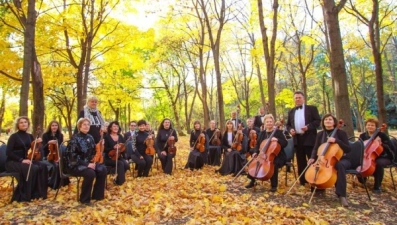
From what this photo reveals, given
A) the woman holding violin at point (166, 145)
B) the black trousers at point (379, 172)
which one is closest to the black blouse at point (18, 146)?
the woman holding violin at point (166, 145)

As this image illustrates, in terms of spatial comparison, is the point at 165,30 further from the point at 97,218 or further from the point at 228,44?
the point at 97,218

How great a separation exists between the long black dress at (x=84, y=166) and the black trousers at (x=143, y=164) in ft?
6.62

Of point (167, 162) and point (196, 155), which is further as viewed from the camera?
point (196, 155)

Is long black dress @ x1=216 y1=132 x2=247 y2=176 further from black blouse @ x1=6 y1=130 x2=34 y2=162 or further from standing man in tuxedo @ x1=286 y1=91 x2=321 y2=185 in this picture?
black blouse @ x1=6 y1=130 x2=34 y2=162

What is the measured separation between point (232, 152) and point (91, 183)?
11.3 feet

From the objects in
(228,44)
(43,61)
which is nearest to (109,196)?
(43,61)

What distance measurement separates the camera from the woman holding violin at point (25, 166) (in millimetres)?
5203

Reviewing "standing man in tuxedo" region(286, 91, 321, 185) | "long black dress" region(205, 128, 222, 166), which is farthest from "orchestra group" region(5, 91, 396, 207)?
"long black dress" region(205, 128, 222, 166)

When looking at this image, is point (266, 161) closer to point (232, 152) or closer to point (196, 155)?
point (232, 152)

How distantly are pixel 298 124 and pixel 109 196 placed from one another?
3.55 metres

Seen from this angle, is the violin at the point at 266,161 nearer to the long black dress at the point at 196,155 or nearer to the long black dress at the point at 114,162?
the long black dress at the point at 114,162

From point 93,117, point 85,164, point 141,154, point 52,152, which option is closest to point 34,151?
point 52,152

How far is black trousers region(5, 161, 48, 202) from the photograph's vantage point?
5203mm

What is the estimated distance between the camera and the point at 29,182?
5.26 metres
